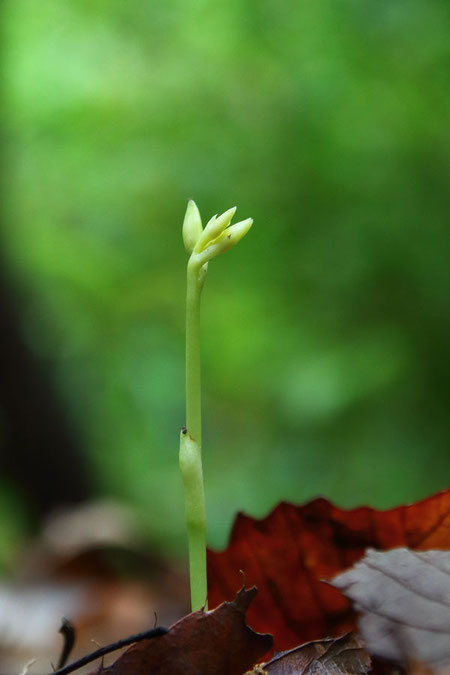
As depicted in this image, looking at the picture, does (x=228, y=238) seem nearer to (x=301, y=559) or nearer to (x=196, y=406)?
(x=196, y=406)

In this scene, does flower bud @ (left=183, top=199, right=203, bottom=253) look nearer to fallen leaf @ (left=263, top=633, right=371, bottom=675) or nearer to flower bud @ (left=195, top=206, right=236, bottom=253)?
flower bud @ (left=195, top=206, right=236, bottom=253)

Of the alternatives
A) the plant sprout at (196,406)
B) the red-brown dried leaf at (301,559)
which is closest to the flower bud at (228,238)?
the plant sprout at (196,406)

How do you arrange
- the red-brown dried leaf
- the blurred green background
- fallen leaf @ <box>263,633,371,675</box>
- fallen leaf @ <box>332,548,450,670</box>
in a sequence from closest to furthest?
1. fallen leaf @ <box>332,548,450,670</box>
2. fallen leaf @ <box>263,633,371,675</box>
3. the red-brown dried leaf
4. the blurred green background

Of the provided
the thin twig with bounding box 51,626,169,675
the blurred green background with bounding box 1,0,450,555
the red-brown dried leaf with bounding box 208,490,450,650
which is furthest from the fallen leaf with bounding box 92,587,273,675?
the blurred green background with bounding box 1,0,450,555

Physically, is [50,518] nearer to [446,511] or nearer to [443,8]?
[443,8]

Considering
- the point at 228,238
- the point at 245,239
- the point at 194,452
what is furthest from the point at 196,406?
the point at 245,239

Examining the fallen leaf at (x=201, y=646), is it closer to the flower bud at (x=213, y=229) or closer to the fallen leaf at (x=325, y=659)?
the fallen leaf at (x=325, y=659)

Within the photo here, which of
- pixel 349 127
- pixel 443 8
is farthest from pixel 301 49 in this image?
pixel 443 8
